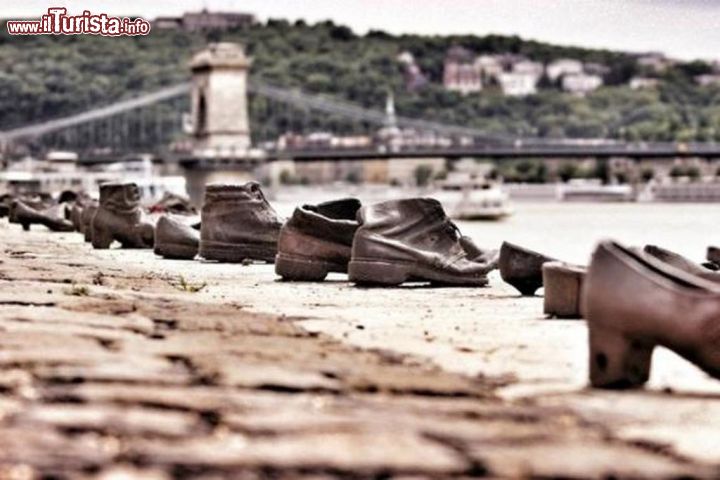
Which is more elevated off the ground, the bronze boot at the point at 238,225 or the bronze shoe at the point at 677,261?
the bronze shoe at the point at 677,261

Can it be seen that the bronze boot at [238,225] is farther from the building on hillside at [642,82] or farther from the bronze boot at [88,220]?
the building on hillside at [642,82]

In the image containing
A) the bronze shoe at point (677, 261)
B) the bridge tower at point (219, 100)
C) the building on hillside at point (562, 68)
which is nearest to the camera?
the bronze shoe at point (677, 261)

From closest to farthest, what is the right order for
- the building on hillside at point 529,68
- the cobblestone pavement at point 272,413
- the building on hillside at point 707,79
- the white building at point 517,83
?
the cobblestone pavement at point 272,413
the building on hillside at point 707,79
the white building at point 517,83
the building on hillside at point 529,68

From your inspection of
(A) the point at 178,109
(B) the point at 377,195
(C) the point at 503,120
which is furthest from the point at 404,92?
(B) the point at 377,195

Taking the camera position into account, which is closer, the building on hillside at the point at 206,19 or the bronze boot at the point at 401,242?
the bronze boot at the point at 401,242

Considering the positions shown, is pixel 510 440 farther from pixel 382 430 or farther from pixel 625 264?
pixel 625 264

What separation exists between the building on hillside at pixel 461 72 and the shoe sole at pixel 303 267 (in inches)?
4766

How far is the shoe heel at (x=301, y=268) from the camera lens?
25.1 ft

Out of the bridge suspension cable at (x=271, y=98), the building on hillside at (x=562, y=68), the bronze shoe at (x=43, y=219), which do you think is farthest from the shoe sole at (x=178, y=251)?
the building on hillside at (x=562, y=68)

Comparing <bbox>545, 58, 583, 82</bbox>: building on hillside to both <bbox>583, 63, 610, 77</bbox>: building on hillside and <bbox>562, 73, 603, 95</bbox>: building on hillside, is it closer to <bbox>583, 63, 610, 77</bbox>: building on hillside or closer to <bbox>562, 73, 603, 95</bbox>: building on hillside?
<bbox>583, 63, 610, 77</bbox>: building on hillside

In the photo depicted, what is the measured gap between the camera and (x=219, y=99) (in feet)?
297

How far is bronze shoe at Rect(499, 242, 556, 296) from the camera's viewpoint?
6773mm

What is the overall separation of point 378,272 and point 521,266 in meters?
0.58

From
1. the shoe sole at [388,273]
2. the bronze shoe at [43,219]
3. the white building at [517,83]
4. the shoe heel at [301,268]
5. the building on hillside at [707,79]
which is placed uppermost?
the shoe sole at [388,273]
